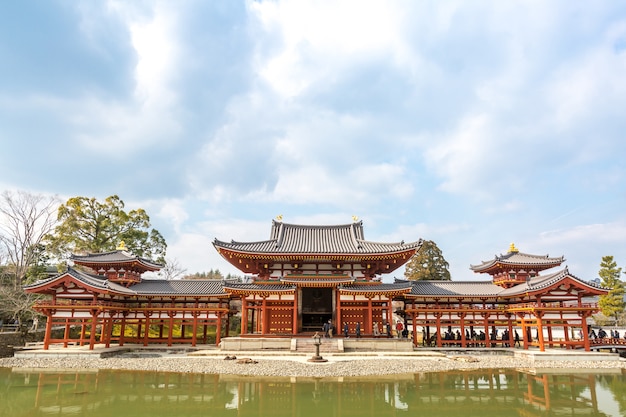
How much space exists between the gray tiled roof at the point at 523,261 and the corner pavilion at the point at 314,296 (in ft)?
0.26

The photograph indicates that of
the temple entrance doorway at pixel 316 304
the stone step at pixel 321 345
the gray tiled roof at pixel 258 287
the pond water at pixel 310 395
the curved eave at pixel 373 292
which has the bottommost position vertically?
the pond water at pixel 310 395

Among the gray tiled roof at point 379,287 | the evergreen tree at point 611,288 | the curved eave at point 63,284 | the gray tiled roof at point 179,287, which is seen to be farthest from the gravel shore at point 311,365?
the evergreen tree at point 611,288

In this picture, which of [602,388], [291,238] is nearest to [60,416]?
[602,388]

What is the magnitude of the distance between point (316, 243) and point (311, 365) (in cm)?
1259

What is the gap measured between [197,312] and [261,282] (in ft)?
16.0

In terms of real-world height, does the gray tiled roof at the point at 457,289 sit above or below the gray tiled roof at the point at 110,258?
below

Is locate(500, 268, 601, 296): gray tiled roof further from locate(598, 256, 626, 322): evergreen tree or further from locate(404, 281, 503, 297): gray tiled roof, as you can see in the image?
locate(598, 256, 626, 322): evergreen tree

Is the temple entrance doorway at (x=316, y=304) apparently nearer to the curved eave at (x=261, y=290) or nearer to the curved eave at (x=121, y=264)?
the curved eave at (x=261, y=290)

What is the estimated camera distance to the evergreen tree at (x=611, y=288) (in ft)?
127

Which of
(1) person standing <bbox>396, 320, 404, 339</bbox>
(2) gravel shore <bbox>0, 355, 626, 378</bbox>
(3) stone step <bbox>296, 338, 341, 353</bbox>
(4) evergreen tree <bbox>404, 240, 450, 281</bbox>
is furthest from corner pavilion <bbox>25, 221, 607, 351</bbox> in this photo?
(4) evergreen tree <bbox>404, 240, 450, 281</bbox>

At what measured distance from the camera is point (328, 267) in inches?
1090

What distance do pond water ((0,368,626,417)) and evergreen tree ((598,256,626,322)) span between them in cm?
2766

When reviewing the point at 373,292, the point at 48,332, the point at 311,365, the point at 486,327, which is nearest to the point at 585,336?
the point at 486,327

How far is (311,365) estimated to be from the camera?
17844mm
